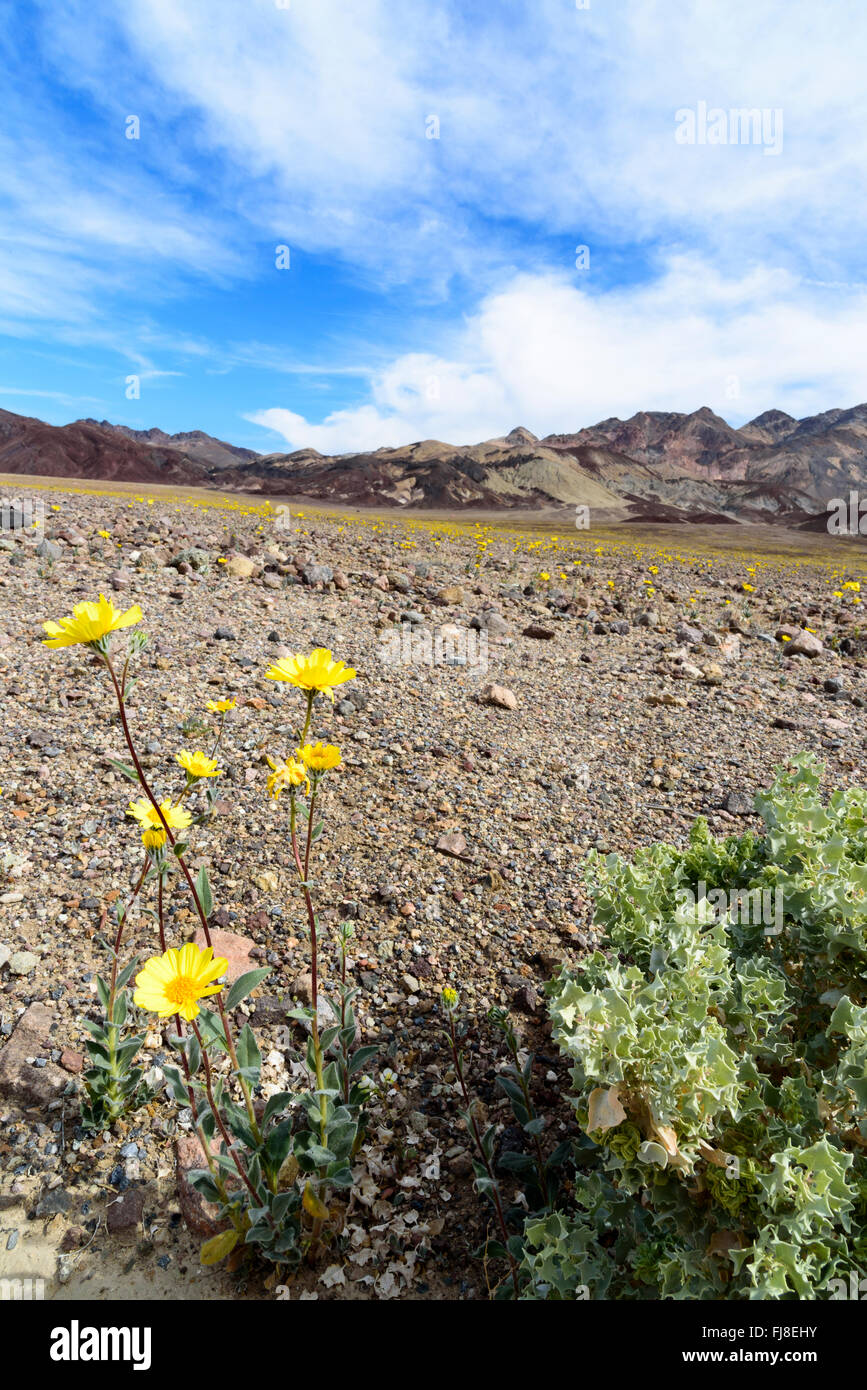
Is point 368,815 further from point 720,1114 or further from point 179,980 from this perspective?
point 720,1114

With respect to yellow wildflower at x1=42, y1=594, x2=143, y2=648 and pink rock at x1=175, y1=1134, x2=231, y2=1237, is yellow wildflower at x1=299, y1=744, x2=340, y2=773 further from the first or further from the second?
pink rock at x1=175, y1=1134, x2=231, y2=1237

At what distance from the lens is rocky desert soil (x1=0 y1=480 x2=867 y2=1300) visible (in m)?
2.26

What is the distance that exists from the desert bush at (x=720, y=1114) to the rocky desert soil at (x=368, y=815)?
735 millimetres

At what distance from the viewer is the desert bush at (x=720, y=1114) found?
1.47 meters

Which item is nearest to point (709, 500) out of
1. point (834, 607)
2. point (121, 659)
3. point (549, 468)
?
point (549, 468)

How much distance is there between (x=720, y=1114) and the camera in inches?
66.9

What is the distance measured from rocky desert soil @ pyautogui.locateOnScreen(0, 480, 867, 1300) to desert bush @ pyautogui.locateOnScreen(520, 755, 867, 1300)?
0.73 meters

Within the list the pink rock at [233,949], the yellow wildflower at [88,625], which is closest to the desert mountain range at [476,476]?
the pink rock at [233,949]

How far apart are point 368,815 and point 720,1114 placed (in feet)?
9.79

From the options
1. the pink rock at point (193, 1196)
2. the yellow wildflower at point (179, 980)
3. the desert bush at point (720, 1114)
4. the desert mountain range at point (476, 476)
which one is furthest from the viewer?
the desert mountain range at point (476, 476)

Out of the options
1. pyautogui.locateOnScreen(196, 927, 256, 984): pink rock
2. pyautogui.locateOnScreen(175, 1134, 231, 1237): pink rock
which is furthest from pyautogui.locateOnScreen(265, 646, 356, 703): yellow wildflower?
pyautogui.locateOnScreen(196, 927, 256, 984): pink rock

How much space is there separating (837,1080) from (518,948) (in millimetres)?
1879

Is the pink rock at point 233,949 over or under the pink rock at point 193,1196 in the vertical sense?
over

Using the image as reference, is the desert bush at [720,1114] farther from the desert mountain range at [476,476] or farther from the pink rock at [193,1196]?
the desert mountain range at [476,476]
